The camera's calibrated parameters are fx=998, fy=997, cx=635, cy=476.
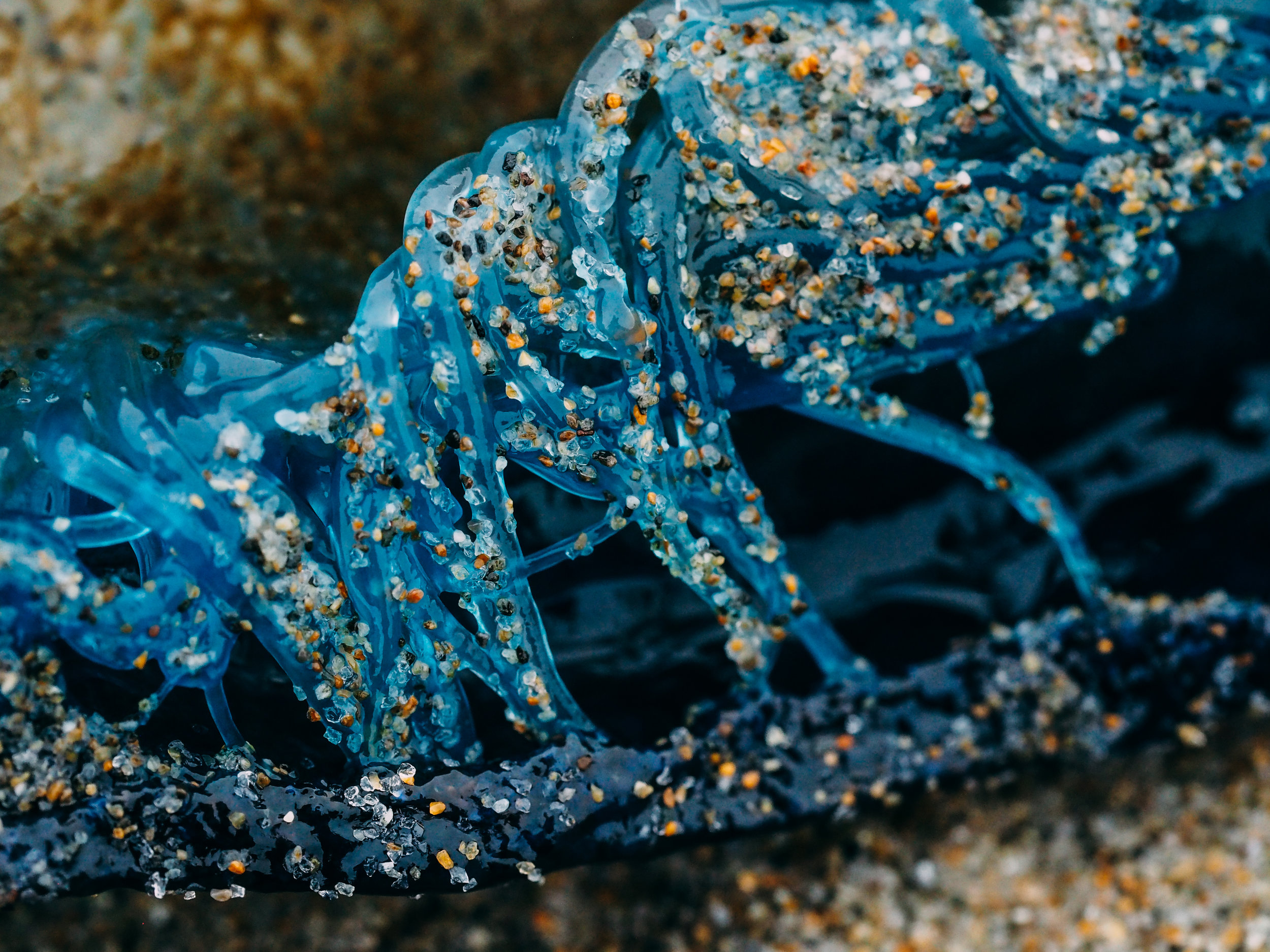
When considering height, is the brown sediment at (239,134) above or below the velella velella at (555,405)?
above

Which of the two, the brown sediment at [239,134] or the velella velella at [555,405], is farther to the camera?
the brown sediment at [239,134]

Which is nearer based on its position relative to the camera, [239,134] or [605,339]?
[605,339]

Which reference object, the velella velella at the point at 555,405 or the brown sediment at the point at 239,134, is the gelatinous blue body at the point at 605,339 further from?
the brown sediment at the point at 239,134

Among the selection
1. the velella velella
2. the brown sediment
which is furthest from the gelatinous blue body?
the brown sediment

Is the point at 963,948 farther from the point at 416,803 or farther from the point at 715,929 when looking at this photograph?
the point at 416,803

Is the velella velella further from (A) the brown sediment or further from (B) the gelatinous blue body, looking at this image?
(A) the brown sediment

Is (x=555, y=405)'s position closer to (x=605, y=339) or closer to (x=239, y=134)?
(x=605, y=339)

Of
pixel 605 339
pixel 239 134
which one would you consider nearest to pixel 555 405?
pixel 605 339

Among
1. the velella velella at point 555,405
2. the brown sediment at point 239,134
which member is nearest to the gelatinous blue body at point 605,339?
the velella velella at point 555,405
